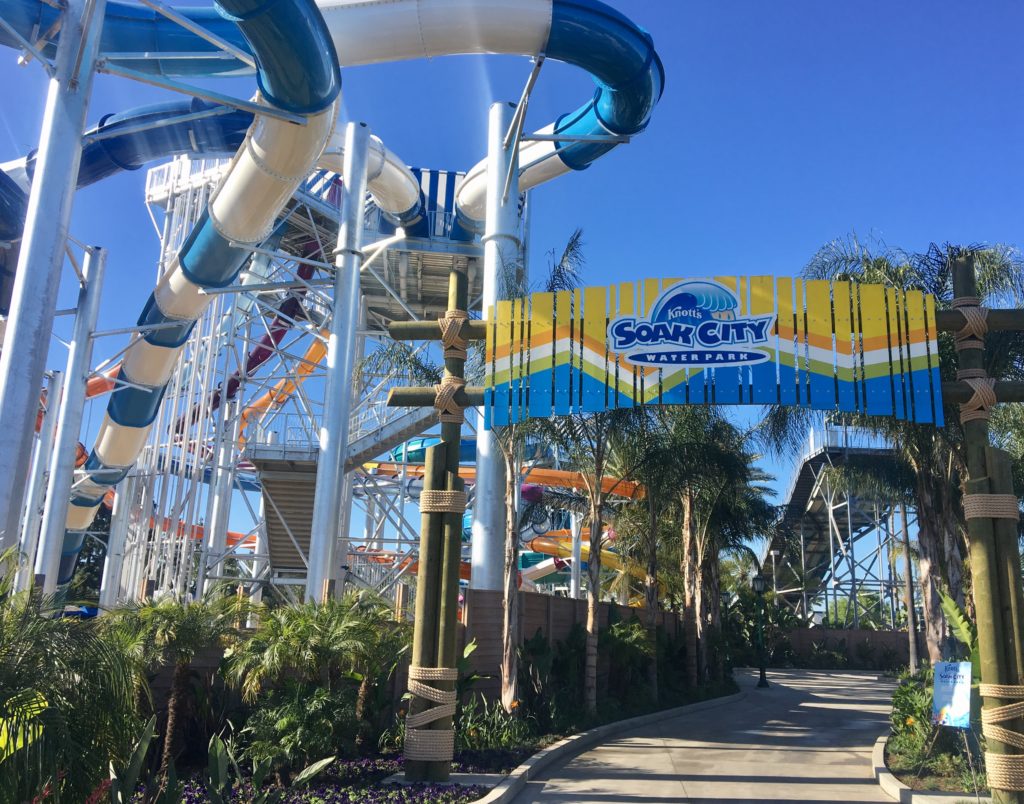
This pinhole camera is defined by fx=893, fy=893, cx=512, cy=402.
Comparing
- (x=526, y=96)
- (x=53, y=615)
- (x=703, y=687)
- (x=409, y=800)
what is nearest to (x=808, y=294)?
(x=409, y=800)

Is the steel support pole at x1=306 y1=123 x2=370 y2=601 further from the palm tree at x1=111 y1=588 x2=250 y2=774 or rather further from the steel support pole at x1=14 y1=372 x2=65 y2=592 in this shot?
the palm tree at x1=111 y1=588 x2=250 y2=774

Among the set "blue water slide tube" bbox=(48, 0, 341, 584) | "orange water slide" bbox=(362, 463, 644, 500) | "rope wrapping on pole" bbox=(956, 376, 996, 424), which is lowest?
"rope wrapping on pole" bbox=(956, 376, 996, 424)

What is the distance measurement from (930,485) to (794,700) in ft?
27.7

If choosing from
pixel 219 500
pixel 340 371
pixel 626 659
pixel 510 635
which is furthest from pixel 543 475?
pixel 510 635

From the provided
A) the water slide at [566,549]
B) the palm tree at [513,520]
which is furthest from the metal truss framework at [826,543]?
the palm tree at [513,520]

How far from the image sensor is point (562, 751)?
11844 mm

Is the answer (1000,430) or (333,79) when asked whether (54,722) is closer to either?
(333,79)

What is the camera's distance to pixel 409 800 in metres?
8.09

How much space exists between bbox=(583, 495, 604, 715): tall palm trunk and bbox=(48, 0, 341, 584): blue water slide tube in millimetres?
7365

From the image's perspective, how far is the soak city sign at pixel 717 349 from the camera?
29.1 ft

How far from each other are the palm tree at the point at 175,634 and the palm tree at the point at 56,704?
11.9 ft

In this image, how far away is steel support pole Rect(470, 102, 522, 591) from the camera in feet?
54.9

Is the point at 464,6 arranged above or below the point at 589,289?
above

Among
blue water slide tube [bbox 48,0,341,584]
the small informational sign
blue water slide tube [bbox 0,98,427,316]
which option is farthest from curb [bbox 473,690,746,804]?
blue water slide tube [bbox 0,98,427,316]
